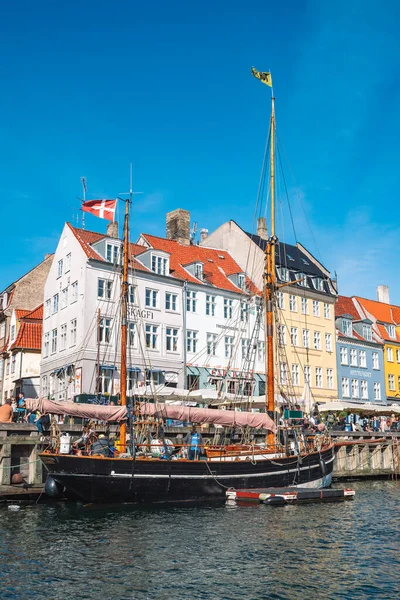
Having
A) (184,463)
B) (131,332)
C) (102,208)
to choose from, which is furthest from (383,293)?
(184,463)

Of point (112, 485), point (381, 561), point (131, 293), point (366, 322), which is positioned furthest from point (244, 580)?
point (366, 322)

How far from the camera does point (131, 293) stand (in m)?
47.8

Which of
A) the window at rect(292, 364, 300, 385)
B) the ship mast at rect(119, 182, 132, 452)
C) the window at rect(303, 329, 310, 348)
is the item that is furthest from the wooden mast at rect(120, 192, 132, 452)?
the window at rect(303, 329, 310, 348)

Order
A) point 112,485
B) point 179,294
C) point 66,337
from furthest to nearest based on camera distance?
point 179,294
point 66,337
point 112,485

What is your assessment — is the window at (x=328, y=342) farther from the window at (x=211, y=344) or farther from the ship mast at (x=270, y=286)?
the ship mast at (x=270, y=286)

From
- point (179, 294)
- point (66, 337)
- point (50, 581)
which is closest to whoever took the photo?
point (50, 581)

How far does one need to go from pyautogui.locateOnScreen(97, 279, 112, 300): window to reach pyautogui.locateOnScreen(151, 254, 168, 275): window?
14.4 feet

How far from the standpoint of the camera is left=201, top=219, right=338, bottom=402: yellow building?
5925 centimetres

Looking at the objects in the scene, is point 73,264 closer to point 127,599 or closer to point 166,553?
point 166,553

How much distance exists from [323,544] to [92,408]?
12.3 metres

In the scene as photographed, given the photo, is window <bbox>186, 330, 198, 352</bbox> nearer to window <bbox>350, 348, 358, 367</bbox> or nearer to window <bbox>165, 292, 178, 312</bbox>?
window <bbox>165, 292, 178, 312</bbox>

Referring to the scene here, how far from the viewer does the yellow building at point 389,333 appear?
230 ft

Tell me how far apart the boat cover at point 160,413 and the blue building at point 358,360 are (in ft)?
110

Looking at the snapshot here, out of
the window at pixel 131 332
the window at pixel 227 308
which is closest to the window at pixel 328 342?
the window at pixel 227 308
